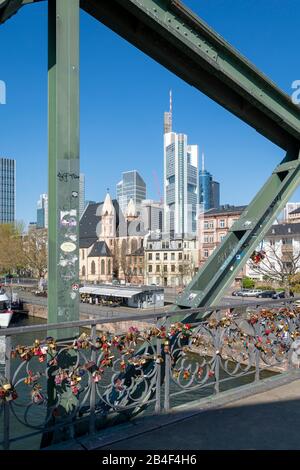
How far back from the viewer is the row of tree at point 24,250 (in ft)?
244

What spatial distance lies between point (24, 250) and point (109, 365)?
79235mm

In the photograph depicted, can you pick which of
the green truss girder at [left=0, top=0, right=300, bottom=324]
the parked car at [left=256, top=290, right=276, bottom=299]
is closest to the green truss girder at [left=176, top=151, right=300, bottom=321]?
the green truss girder at [left=0, top=0, right=300, bottom=324]

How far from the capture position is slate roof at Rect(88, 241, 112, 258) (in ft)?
308

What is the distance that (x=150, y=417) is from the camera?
4.00 metres

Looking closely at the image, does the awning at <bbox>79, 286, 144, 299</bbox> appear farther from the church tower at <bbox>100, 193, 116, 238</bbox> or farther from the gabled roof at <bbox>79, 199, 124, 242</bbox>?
the gabled roof at <bbox>79, 199, 124, 242</bbox>

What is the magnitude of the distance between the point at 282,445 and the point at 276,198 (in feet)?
9.72

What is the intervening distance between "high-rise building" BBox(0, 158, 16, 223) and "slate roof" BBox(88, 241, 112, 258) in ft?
341

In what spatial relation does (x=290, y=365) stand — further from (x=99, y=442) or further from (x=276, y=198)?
(x=99, y=442)

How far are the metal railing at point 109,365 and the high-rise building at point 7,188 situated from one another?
628ft

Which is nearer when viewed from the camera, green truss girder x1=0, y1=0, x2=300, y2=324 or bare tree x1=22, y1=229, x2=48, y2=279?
green truss girder x1=0, y1=0, x2=300, y2=324

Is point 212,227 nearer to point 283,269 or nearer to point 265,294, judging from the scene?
point 265,294

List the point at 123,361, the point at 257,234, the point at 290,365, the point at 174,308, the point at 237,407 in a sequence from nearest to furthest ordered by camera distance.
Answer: the point at 123,361 < the point at 237,407 < the point at 174,308 < the point at 257,234 < the point at 290,365

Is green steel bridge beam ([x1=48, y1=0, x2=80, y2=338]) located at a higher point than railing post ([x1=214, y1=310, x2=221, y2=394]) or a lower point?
higher

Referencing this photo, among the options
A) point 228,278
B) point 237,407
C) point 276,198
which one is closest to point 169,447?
point 237,407
